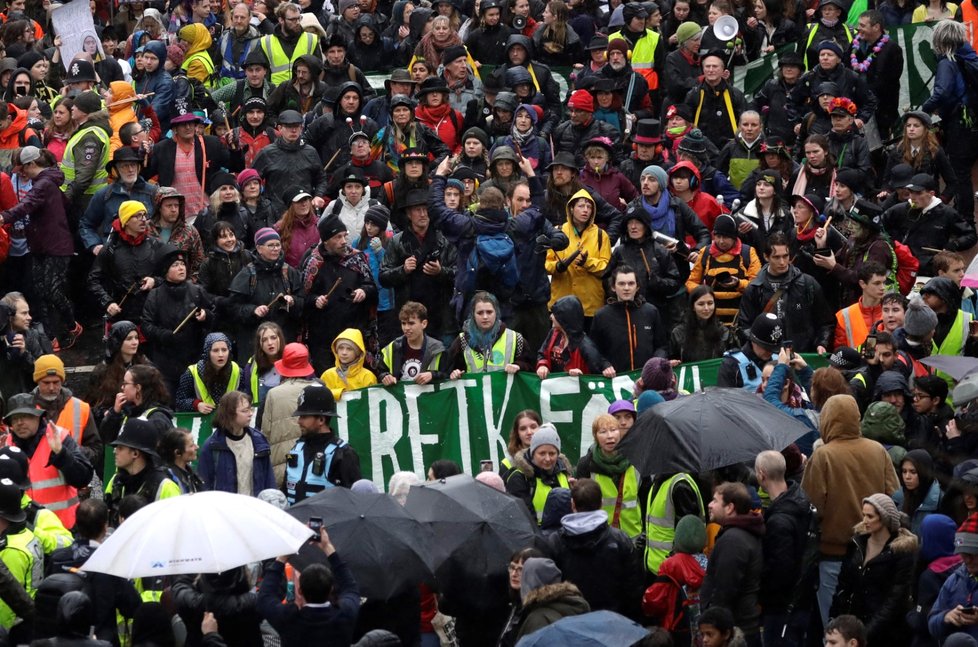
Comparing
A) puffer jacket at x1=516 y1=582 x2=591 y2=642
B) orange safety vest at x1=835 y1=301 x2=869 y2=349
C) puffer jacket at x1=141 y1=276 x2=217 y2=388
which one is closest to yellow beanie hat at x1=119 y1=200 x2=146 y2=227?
puffer jacket at x1=141 y1=276 x2=217 y2=388

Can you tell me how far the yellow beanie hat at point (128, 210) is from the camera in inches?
634

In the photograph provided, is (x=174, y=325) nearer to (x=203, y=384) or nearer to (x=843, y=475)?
(x=203, y=384)

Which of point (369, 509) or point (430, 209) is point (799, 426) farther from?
point (430, 209)

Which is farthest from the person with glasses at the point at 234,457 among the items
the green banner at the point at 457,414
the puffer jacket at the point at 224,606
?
the puffer jacket at the point at 224,606

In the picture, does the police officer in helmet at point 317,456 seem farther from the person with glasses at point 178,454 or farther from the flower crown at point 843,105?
the flower crown at point 843,105

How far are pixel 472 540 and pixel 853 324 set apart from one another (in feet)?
16.5

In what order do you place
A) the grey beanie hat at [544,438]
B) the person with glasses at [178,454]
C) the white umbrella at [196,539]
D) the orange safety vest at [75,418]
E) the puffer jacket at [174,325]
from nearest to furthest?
the white umbrella at [196,539] → the person with glasses at [178,454] → the grey beanie hat at [544,438] → the orange safety vest at [75,418] → the puffer jacket at [174,325]

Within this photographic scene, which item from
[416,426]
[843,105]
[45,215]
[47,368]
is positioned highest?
[843,105]

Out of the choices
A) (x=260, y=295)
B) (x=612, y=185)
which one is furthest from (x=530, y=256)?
(x=260, y=295)

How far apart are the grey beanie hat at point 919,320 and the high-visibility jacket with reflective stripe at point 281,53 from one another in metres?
8.94

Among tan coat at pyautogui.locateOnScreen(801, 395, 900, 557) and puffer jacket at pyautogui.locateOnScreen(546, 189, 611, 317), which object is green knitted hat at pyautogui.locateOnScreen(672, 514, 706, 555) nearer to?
tan coat at pyautogui.locateOnScreen(801, 395, 900, 557)

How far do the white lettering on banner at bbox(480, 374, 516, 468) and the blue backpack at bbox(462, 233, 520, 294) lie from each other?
1404mm

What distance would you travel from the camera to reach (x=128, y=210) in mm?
16109

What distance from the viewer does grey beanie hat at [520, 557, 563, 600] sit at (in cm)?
1015
